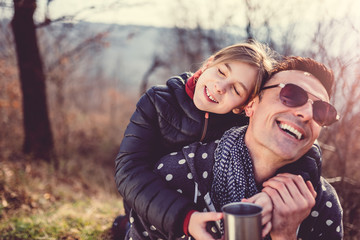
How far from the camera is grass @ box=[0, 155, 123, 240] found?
10.9 feet

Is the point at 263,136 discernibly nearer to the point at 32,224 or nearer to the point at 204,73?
the point at 204,73

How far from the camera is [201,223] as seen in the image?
178 centimetres

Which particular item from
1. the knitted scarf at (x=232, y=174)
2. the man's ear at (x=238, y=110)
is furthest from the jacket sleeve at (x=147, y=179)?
the man's ear at (x=238, y=110)

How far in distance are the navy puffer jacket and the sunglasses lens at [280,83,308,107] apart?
595mm

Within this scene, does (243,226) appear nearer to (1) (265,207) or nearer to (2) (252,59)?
(1) (265,207)

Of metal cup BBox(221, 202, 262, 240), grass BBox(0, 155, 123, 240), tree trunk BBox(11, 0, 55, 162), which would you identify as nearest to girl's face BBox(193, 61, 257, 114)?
metal cup BBox(221, 202, 262, 240)

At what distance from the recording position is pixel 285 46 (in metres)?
4.15

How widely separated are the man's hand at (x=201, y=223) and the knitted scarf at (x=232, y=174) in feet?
0.93

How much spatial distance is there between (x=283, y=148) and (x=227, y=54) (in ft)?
2.51

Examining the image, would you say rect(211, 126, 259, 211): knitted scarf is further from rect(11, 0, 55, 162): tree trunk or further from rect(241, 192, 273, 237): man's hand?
rect(11, 0, 55, 162): tree trunk

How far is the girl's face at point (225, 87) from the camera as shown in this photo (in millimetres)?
2186

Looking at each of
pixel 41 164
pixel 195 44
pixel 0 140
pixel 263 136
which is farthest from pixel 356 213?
pixel 0 140

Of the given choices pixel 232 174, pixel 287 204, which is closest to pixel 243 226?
pixel 287 204

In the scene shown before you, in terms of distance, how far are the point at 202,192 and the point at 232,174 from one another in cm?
22
